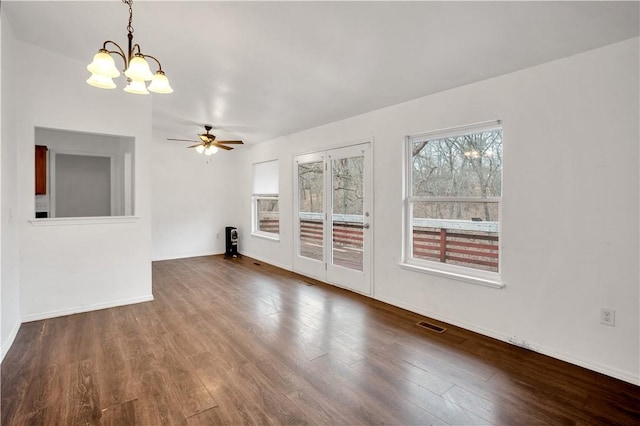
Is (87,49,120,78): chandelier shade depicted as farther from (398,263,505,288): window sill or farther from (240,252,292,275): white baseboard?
(240,252,292,275): white baseboard

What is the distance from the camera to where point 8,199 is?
9.21 feet

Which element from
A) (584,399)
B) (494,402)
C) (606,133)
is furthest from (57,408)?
(606,133)

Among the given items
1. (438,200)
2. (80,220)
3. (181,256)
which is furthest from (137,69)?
(181,256)

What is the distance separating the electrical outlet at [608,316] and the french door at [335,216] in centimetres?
231

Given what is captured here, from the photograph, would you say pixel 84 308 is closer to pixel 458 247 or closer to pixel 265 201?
pixel 265 201

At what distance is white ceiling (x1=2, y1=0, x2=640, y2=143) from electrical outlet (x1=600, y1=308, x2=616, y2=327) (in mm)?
1958

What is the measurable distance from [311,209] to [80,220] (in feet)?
10.0

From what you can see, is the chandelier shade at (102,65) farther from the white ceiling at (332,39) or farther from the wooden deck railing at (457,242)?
the wooden deck railing at (457,242)

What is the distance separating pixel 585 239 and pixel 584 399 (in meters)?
1.13

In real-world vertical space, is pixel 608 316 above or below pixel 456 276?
below

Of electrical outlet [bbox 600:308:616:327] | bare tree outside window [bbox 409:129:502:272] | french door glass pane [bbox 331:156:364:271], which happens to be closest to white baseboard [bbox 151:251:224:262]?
french door glass pane [bbox 331:156:364:271]

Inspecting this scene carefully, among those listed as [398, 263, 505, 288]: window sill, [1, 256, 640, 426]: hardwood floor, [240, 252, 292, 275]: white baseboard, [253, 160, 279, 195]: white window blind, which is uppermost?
[253, 160, 279, 195]: white window blind

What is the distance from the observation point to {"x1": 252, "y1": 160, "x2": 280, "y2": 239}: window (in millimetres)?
6188

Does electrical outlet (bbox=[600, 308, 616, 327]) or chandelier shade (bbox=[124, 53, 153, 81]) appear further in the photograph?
electrical outlet (bbox=[600, 308, 616, 327])
